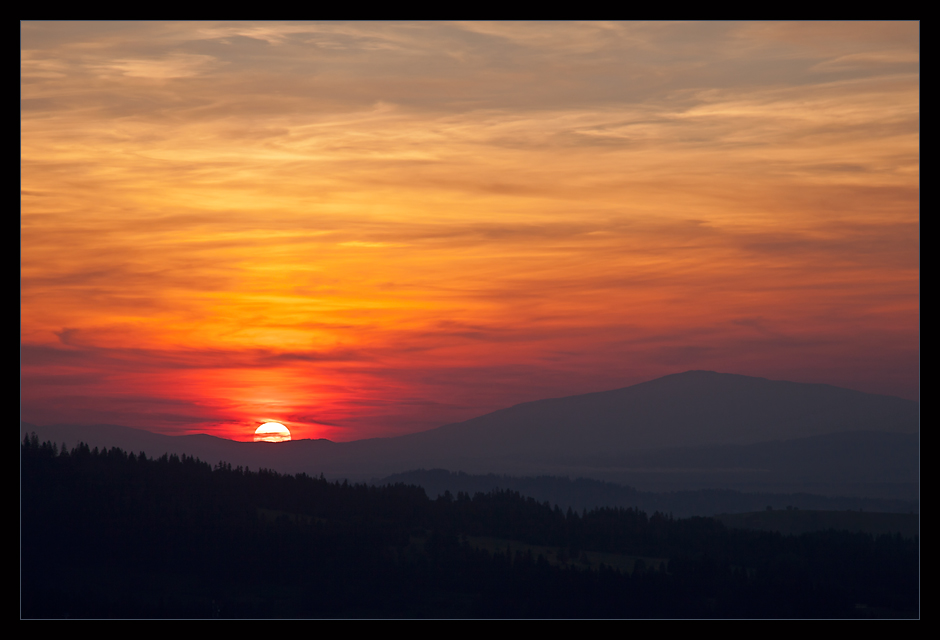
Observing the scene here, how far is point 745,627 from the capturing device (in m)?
49.9

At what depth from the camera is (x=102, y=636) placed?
4653cm

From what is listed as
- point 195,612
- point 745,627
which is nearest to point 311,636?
point 745,627
